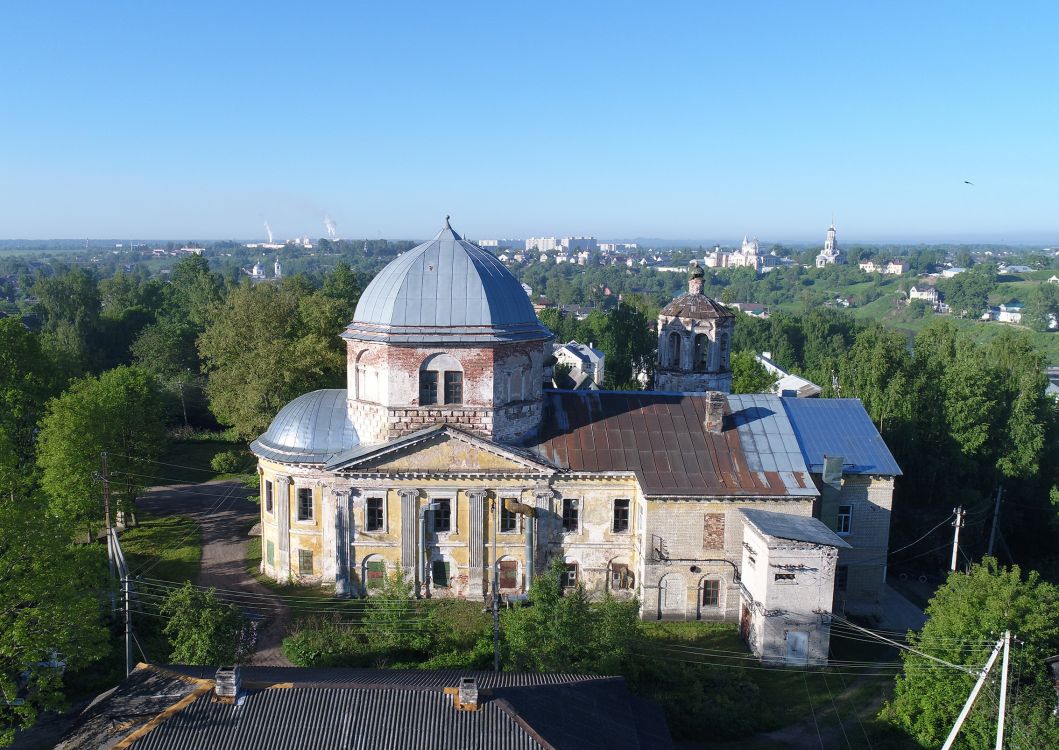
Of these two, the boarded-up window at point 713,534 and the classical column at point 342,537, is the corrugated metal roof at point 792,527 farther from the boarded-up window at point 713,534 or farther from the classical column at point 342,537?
the classical column at point 342,537

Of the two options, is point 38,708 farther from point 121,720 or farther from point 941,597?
point 941,597

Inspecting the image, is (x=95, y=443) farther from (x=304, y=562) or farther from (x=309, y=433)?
(x=304, y=562)

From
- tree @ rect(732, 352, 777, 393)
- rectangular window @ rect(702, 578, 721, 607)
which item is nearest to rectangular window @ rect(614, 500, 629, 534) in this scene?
rectangular window @ rect(702, 578, 721, 607)

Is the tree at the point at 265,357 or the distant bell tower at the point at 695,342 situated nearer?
the distant bell tower at the point at 695,342

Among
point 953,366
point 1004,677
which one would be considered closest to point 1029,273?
point 953,366

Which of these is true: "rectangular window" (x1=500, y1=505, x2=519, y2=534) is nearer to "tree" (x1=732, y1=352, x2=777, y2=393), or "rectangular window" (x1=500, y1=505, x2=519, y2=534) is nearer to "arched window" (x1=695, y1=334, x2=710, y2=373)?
"arched window" (x1=695, y1=334, x2=710, y2=373)

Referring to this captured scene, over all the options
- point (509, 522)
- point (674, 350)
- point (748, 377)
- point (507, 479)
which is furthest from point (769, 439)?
point (748, 377)

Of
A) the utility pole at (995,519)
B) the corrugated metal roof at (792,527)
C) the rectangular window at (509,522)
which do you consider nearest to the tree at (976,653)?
the corrugated metal roof at (792,527)
